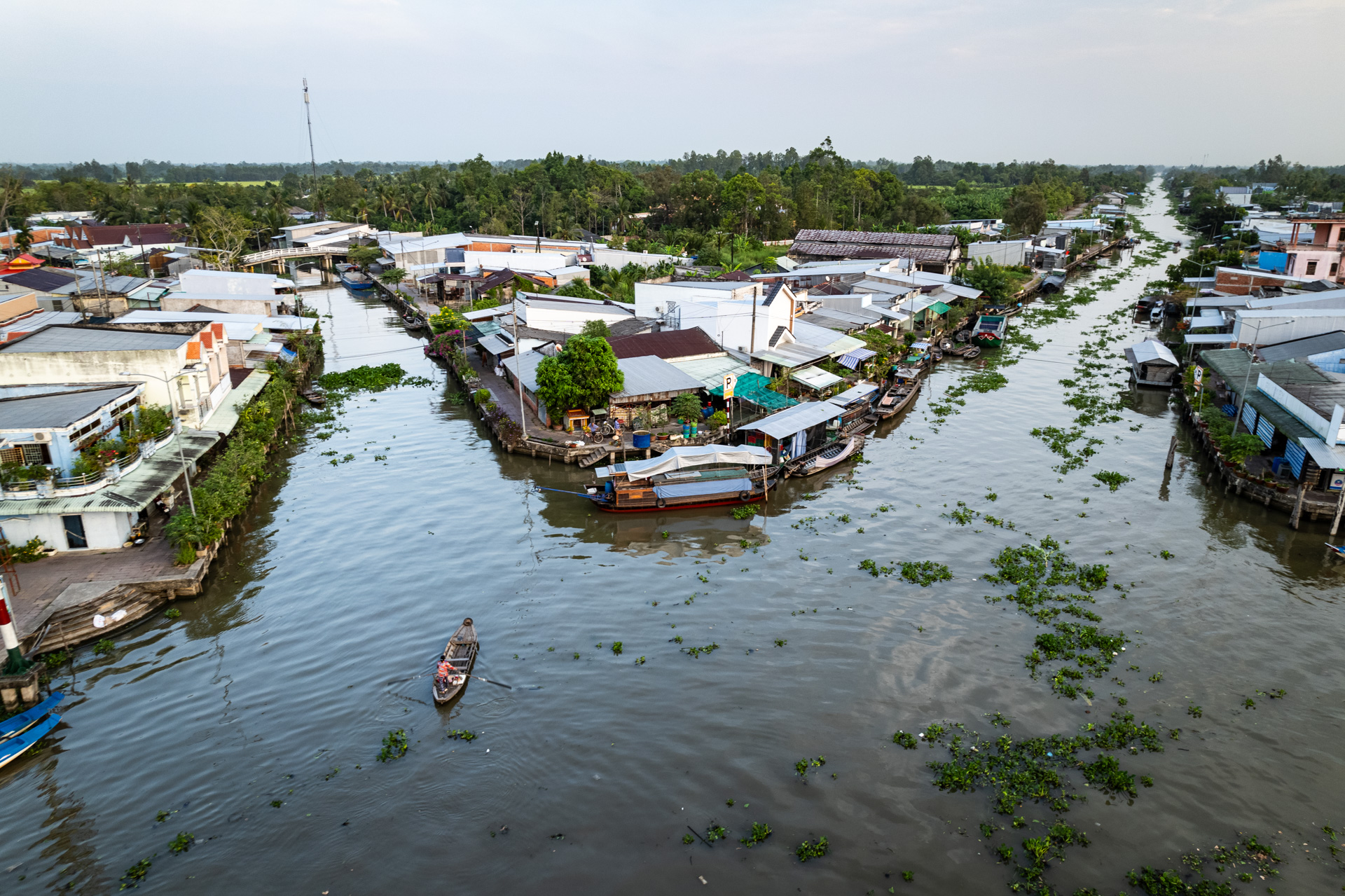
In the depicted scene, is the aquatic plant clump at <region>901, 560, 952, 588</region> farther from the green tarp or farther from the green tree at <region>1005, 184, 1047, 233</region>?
the green tree at <region>1005, 184, 1047, 233</region>

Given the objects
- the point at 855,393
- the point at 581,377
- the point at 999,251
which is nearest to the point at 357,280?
the point at 581,377

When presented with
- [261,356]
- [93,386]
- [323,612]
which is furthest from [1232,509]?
[261,356]

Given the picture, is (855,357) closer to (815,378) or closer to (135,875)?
(815,378)

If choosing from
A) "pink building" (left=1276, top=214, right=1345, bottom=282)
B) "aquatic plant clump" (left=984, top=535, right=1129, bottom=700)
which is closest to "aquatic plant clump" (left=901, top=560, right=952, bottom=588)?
"aquatic plant clump" (left=984, top=535, right=1129, bottom=700)

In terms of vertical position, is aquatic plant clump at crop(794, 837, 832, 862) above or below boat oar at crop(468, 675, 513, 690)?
below

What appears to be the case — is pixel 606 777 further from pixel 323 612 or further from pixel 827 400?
pixel 827 400

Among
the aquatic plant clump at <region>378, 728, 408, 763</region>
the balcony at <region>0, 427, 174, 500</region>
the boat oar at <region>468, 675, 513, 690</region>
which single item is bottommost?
the aquatic plant clump at <region>378, 728, 408, 763</region>
